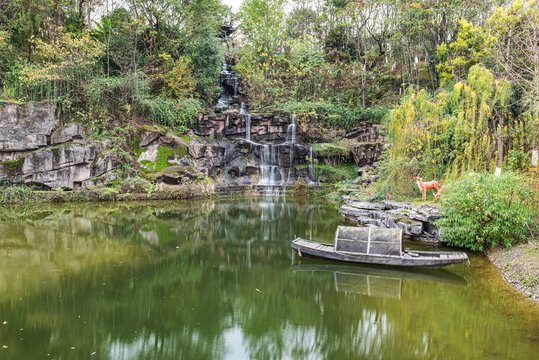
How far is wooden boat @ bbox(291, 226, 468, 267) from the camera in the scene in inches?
289

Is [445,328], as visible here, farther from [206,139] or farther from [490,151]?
[206,139]

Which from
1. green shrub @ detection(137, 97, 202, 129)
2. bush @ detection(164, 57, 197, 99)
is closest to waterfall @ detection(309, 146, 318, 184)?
green shrub @ detection(137, 97, 202, 129)

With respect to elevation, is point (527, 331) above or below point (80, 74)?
below

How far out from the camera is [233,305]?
5.89 metres

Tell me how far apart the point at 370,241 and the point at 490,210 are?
9.21 feet

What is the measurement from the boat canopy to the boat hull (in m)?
0.09

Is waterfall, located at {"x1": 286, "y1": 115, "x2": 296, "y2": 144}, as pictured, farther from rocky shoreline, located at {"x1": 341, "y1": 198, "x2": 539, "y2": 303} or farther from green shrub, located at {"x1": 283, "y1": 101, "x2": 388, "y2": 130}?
rocky shoreline, located at {"x1": 341, "y1": 198, "x2": 539, "y2": 303}

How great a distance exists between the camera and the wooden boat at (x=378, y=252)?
735 centimetres

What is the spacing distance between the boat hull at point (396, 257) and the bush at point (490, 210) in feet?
3.69

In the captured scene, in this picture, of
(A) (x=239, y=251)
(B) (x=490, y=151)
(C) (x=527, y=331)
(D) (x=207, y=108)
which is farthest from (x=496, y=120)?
(D) (x=207, y=108)

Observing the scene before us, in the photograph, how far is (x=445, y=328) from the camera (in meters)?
5.11

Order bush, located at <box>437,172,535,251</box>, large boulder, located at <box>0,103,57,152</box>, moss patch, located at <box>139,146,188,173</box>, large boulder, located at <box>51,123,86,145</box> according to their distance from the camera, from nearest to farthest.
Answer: bush, located at <box>437,172,535,251</box>, large boulder, located at <box>0,103,57,152</box>, large boulder, located at <box>51,123,86,145</box>, moss patch, located at <box>139,146,188,173</box>

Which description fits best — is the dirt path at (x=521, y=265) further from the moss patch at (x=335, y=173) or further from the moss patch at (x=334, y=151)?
the moss patch at (x=334, y=151)

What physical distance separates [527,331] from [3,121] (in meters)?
19.4
